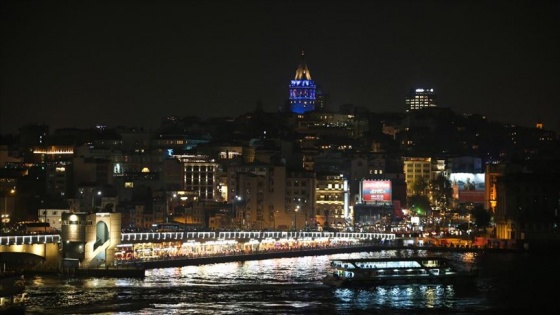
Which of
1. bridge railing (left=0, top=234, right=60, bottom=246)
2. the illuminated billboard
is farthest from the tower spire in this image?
bridge railing (left=0, top=234, right=60, bottom=246)

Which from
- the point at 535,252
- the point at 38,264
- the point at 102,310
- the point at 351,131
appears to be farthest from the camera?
the point at 351,131

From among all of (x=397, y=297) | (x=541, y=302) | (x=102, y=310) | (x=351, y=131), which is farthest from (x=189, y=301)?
(x=351, y=131)

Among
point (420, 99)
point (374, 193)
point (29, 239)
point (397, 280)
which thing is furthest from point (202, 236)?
point (420, 99)

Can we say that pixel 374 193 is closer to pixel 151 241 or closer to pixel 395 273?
pixel 151 241

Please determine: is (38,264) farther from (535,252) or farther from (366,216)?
(366,216)

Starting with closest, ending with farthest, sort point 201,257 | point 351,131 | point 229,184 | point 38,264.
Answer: point 38,264, point 201,257, point 229,184, point 351,131

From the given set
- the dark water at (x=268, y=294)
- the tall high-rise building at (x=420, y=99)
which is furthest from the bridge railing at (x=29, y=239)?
the tall high-rise building at (x=420, y=99)

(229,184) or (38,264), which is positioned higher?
(229,184)
